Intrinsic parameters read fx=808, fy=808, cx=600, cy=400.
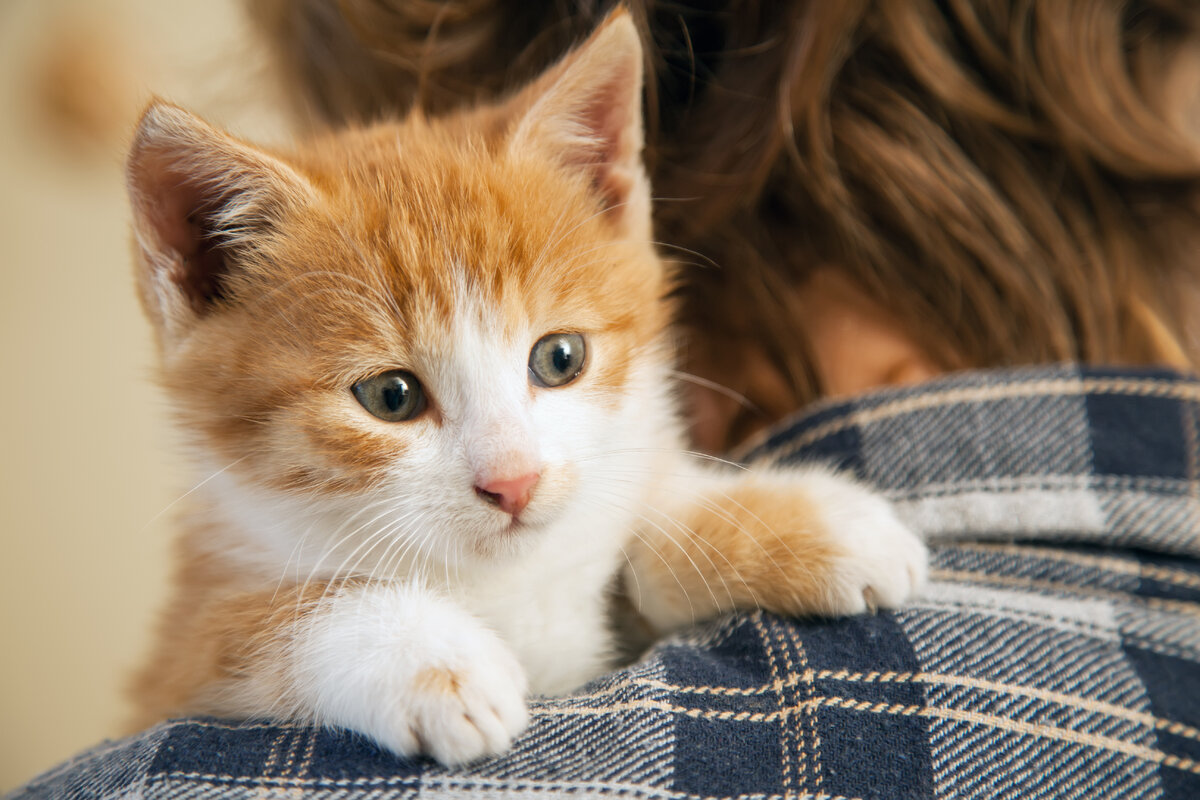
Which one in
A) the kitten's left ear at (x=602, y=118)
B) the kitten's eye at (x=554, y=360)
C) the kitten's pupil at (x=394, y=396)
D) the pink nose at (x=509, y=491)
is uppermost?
the kitten's left ear at (x=602, y=118)

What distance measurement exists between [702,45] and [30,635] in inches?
116

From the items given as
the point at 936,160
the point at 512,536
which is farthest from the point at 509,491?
the point at 936,160

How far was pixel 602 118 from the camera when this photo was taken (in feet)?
3.37

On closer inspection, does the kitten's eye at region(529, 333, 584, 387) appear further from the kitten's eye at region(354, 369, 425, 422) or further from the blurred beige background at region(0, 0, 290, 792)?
the blurred beige background at region(0, 0, 290, 792)

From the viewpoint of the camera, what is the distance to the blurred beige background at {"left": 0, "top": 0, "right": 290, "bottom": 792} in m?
2.69

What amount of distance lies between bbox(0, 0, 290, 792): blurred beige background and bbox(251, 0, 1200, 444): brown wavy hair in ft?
6.72

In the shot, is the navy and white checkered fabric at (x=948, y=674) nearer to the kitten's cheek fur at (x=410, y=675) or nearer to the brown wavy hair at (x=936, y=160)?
the kitten's cheek fur at (x=410, y=675)

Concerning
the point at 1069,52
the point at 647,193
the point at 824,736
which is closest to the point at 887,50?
the point at 1069,52

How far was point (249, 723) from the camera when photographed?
2.55 feet

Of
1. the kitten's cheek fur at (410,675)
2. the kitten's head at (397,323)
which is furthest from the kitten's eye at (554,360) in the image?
the kitten's cheek fur at (410,675)

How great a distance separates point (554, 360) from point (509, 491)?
0.18 m

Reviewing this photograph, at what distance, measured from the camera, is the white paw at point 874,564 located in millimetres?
825

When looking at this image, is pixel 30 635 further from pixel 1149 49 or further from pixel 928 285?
pixel 1149 49

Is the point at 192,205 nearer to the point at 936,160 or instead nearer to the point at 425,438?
the point at 425,438
